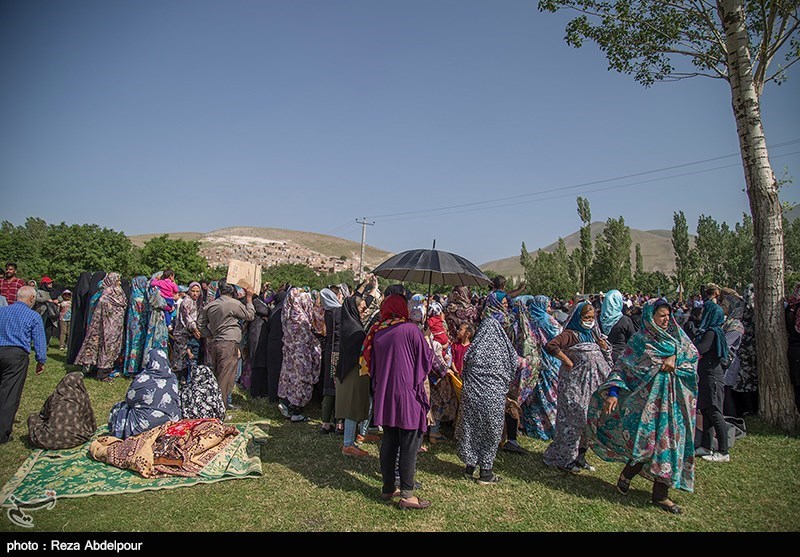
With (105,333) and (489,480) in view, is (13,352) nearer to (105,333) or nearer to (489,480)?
(105,333)

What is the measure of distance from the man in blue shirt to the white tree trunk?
10.3 metres

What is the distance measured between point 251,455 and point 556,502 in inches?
131

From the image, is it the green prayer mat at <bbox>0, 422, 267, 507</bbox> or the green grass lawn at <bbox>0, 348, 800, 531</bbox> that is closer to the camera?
the green grass lawn at <bbox>0, 348, 800, 531</bbox>

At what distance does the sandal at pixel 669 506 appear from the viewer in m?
4.44

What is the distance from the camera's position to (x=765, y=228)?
7570 mm

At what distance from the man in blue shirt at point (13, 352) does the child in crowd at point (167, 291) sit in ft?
11.8

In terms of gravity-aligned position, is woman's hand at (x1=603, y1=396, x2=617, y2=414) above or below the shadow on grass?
above

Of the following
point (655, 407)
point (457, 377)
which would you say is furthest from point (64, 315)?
point (655, 407)

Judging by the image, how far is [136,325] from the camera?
32.2 feet

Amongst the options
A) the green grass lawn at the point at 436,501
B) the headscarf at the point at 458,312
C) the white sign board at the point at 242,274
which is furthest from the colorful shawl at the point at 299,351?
the headscarf at the point at 458,312

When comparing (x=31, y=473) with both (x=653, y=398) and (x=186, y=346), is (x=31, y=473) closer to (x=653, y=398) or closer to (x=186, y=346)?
(x=186, y=346)

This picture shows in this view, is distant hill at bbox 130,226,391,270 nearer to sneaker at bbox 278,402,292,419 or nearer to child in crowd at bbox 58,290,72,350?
child in crowd at bbox 58,290,72,350

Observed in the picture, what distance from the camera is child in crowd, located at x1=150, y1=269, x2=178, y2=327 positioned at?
31.2ft

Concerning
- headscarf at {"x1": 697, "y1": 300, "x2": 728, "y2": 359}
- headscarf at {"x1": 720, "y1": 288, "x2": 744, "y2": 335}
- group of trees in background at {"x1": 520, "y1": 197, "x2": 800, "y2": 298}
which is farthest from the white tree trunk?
group of trees in background at {"x1": 520, "y1": 197, "x2": 800, "y2": 298}
